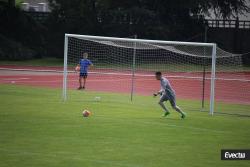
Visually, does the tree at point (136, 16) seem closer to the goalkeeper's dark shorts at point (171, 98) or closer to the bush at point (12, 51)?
the bush at point (12, 51)

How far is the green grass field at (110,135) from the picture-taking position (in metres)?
14.4

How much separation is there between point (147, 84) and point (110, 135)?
56.4 ft

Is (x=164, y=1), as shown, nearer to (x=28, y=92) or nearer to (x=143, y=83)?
(x=143, y=83)

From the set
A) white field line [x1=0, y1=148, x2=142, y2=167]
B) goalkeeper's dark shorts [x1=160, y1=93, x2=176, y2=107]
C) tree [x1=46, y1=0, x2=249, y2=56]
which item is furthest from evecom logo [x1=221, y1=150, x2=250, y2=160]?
tree [x1=46, y1=0, x2=249, y2=56]

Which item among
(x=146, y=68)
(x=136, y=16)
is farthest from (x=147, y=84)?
(x=136, y=16)

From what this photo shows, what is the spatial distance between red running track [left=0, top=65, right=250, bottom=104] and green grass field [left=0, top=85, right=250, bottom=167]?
5.10 meters

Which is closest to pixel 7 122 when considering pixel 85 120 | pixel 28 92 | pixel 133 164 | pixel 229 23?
pixel 85 120

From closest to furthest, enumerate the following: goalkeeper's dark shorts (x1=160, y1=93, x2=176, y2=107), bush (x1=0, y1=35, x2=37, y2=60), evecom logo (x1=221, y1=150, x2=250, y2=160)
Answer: evecom logo (x1=221, y1=150, x2=250, y2=160) → goalkeeper's dark shorts (x1=160, y1=93, x2=176, y2=107) → bush (x1=0, y1=35, x2=37, y2=60)

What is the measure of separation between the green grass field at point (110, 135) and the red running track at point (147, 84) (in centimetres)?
510

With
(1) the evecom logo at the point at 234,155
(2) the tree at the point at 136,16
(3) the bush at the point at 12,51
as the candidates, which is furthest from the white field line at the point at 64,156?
(2) the tree at the point at 136,16

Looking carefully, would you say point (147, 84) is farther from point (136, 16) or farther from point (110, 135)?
point (136, 16)

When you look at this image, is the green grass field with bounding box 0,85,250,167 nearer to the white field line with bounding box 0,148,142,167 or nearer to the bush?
the white field line with bounding box 0,148,142,167

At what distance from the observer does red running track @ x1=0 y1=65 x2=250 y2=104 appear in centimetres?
3104

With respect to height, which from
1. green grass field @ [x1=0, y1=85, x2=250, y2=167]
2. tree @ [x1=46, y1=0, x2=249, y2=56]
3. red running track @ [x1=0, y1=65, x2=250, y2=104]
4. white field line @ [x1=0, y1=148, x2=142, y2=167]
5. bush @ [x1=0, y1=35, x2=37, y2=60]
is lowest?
white field line @ [x1=0, y1=148, x2=142, y2=167]
